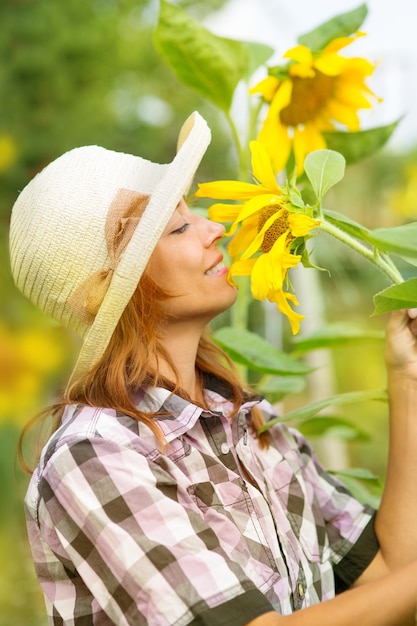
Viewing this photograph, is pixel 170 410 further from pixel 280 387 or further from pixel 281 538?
pixel 280 387

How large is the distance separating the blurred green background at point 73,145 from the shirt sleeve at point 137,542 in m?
0.67

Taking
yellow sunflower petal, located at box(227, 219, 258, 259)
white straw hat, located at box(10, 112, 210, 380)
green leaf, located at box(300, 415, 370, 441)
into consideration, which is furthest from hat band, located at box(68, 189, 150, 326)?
green leaf, located at box(300, 415, 370, 441)

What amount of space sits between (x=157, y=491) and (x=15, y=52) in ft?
8.09

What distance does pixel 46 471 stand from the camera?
2.77ft

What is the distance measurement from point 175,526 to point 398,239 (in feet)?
1.04

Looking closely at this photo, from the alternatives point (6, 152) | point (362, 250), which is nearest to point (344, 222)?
point (362, 250)

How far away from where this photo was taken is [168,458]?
2.91 ft

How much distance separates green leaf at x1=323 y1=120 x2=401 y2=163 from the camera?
3.65ft

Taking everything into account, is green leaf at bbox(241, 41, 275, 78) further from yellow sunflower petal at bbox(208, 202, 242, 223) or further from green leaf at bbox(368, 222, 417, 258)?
green leaf at bbox(368, 222, 417, 258)

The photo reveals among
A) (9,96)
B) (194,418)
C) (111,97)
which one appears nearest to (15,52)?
(9,96)

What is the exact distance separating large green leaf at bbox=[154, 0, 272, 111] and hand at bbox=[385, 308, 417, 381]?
380mm

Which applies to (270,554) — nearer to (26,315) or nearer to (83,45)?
(26,315)

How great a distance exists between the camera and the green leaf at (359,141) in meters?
1.11

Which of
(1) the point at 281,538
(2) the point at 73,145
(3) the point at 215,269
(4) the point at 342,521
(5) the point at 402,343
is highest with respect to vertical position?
(3) the point at 215,269
